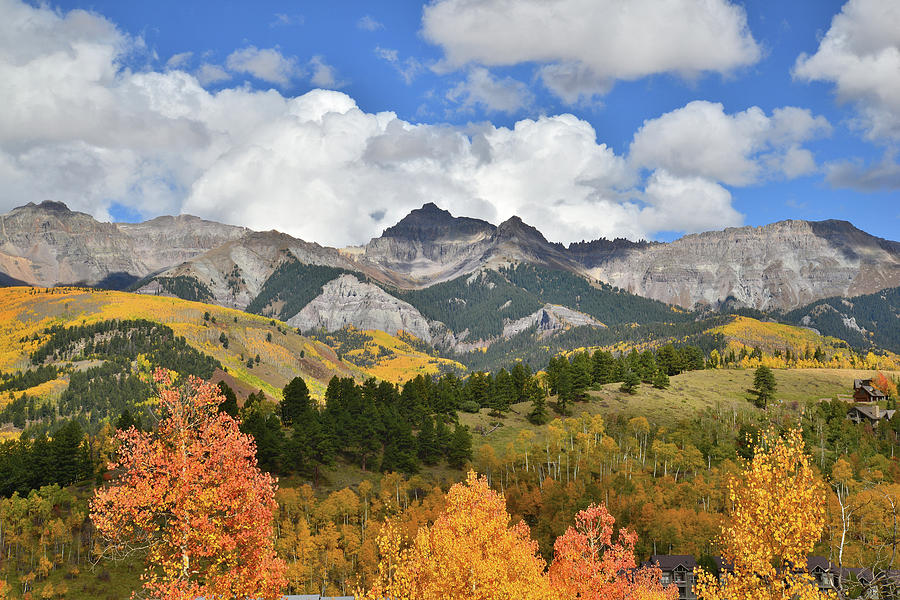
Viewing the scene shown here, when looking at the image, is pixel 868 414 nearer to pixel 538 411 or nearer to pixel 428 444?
pixel 538 411

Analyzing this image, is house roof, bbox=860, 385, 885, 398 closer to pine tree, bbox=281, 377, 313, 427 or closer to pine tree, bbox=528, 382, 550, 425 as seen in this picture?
pine tree, bbox=528, 382, 550, 425

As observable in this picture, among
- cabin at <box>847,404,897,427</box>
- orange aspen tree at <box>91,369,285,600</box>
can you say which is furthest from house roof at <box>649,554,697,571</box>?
cabin at <box>847,404,897,427</box>

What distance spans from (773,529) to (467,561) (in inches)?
655

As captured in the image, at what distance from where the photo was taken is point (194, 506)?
25078 mm

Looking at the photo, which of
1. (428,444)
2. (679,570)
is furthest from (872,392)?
(428,444)

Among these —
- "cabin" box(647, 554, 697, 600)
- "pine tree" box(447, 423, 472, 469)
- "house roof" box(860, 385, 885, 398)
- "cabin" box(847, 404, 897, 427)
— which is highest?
"house roof" box(860, 385, 885, 398)

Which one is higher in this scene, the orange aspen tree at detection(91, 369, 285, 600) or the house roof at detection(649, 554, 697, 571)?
the orange aspen tree at detection(91, 369, 285, 600)

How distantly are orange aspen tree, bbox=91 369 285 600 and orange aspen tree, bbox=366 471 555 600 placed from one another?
28.5 feet

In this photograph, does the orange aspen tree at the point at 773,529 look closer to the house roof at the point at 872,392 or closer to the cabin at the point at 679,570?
the cabin at the point at 679,570

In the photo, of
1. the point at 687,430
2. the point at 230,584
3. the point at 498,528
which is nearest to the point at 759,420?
the point at 687,430

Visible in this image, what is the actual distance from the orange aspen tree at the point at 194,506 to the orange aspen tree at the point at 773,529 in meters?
22.3

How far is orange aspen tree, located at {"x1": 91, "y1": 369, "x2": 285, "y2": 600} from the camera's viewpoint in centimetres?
2503

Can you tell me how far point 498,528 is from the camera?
40250 millimetres

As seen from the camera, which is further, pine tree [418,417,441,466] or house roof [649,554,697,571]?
pine tree [418,417,441,466]
